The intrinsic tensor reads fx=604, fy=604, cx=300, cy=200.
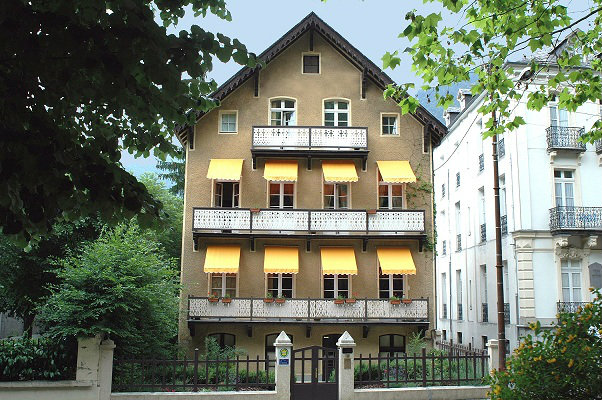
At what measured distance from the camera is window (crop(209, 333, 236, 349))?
26547mm

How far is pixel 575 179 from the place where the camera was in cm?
2873

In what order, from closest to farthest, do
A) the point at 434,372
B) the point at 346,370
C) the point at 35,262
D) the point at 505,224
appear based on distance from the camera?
the point at 346,370
the point at 434,372
the point at 35,262
the point at 505,224

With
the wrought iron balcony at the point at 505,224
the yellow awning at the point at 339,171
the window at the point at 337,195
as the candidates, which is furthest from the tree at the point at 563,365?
the wrought iron balcony at the point at 505,224

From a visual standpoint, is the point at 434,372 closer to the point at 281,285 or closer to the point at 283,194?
the point at 281,285

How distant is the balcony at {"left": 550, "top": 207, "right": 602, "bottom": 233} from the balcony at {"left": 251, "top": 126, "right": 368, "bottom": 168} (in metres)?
9.28

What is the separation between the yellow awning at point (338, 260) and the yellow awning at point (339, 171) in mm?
3153

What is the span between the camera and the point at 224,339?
26641 mm

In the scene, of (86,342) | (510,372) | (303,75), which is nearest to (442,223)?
(303,75)

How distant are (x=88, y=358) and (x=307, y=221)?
40.2 ft

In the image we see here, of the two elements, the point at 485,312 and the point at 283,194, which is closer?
the point at 283,194

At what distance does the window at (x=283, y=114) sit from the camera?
28.8 meters

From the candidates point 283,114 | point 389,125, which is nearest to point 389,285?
point 389,125

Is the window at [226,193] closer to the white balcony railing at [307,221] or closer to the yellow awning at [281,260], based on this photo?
the white balcony railing at [307,221]

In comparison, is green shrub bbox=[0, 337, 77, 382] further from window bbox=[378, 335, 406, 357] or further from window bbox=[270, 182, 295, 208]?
window bbox=[378, 335, 406, 357]
